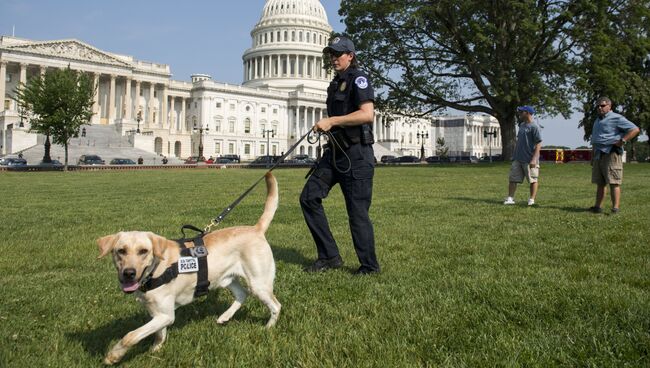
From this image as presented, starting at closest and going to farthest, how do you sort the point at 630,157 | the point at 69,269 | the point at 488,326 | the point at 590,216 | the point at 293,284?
the point at 488,326, the point at 293,284, the point at 69,269, the point at 590,216, the point at 630,157

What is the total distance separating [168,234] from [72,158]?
6359 cm

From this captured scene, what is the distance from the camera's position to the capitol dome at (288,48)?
124 meters

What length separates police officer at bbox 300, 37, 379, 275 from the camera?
213 inches

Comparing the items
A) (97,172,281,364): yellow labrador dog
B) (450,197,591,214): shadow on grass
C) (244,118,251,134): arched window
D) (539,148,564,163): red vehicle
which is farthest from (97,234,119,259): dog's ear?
(244,118,251,134): arched window

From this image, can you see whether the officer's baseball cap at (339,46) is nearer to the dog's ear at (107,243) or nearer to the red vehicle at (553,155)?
the dog's ear at (107,243)

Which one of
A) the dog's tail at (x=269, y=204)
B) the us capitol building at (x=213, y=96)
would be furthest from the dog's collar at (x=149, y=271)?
the us capitol building at (x=213, y=96)

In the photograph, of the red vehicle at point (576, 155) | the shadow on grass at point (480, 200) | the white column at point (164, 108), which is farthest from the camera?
the white column at point (164, 108)

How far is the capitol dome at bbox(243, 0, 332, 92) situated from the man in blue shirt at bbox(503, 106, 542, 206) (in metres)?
113

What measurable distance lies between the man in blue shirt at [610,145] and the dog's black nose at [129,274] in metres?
9.72

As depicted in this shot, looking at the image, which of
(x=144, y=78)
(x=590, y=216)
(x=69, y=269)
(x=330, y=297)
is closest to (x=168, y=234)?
(x=69, y=269)

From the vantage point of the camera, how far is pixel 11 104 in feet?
268

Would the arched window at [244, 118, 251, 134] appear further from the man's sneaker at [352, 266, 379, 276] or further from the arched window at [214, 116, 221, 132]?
the man's sneaker at [352, 266, 379, 276]

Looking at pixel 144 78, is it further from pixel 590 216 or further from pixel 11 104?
pixel 590 216

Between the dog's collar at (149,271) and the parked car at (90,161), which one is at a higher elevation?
the parked car at (90,161)
